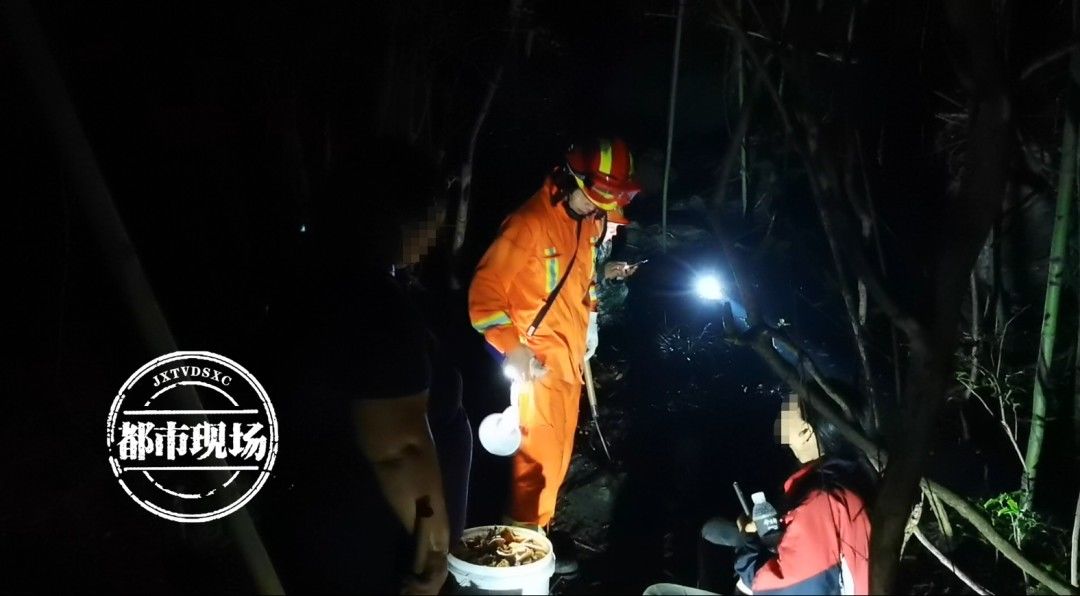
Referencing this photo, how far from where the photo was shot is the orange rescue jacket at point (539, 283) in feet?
13.3

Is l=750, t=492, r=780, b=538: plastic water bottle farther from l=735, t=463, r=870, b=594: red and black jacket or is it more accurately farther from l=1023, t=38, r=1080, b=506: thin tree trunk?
l=1023, t=38, r=1080, b=506: thin tree trunk

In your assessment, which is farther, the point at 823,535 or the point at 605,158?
the point at 605,158

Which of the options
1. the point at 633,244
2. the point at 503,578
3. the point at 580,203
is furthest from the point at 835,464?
the point at 633,244

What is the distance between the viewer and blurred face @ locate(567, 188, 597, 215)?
421 cm

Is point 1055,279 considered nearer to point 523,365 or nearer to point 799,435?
point 799,435

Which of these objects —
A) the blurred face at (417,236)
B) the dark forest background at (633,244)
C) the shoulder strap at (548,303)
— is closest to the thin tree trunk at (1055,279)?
the dark forest background at (633,244)

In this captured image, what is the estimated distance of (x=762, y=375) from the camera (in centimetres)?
573

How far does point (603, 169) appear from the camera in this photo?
402cm

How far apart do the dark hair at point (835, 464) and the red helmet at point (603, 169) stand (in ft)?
5.17

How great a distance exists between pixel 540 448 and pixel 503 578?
138 centimetres

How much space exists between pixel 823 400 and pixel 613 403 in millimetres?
3380

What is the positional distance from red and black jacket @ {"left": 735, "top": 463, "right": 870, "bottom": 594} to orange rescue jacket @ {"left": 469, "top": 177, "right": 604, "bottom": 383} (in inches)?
74.8

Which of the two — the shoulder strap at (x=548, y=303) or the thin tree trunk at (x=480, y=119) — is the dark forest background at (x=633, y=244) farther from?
the shoulder strap at (x=548, y=303)

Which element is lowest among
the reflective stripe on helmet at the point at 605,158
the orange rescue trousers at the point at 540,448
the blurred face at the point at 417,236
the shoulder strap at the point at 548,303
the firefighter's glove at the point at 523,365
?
the orange rescue trousers at the point at 540,448
